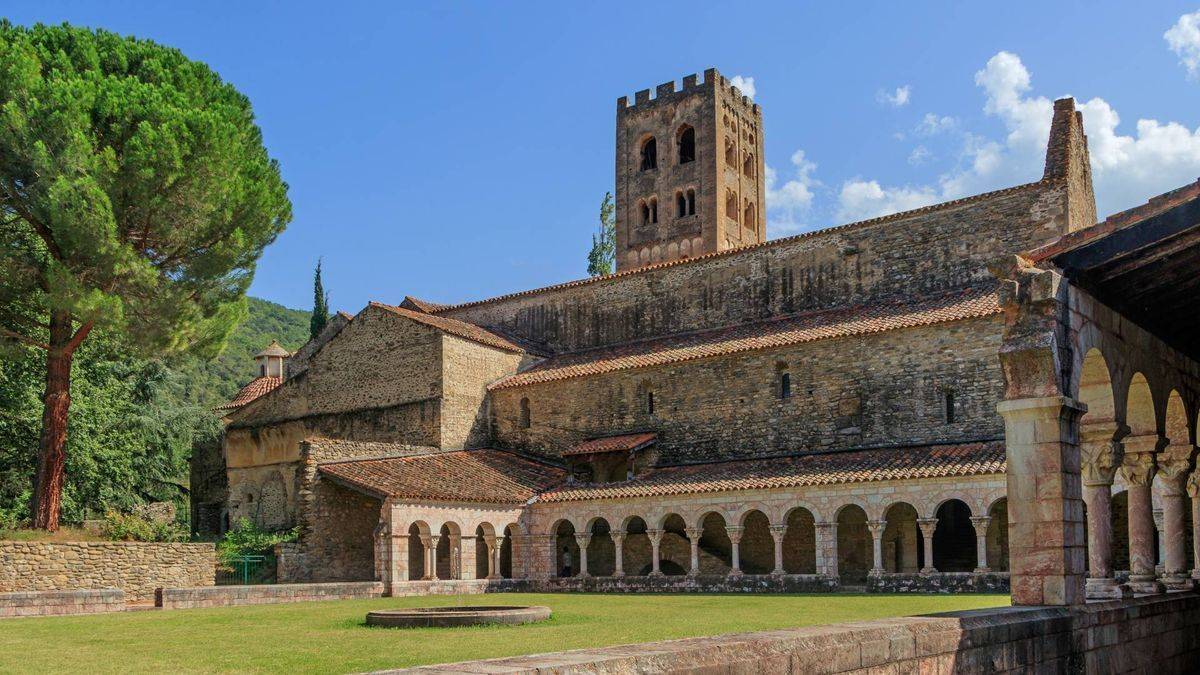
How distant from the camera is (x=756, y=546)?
1195 inches

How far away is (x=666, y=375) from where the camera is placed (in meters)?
32.8

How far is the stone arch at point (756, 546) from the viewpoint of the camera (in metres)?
30.2

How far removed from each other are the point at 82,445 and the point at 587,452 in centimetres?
1423

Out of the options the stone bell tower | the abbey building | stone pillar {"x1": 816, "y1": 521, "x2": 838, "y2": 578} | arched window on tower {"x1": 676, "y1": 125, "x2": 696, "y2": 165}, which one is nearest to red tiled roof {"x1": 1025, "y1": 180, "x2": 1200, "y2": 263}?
the abbey building

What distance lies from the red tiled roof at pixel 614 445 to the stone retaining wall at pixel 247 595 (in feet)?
30.9

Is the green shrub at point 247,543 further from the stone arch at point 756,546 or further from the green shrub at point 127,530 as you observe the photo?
the stone arch at point 756,546

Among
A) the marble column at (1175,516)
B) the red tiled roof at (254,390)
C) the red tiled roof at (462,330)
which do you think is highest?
the red tiled roof at (462,330)

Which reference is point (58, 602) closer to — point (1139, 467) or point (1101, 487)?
point (1101, 487)

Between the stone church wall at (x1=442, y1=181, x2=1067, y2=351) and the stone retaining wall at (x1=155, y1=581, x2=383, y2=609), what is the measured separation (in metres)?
15.6

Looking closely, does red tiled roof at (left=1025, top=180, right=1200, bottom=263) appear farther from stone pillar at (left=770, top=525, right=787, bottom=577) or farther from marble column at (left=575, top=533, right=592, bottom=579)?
marble column at (left=575, top=533, right=592, bottom=579)

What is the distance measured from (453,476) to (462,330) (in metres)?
7.30

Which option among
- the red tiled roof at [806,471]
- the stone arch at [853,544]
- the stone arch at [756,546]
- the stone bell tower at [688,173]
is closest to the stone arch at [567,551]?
the red tiled roof at [806,471]

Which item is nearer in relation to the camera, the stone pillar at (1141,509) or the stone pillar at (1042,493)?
the stone pillar at (1042,493)

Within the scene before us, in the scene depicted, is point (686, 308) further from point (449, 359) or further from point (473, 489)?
point (473, 489)
